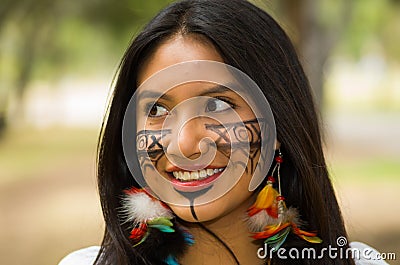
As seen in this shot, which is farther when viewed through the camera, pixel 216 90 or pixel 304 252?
pixel 304 252

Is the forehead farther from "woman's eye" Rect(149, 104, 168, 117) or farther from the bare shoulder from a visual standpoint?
the bare shoulder

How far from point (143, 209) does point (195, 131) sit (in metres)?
0.23

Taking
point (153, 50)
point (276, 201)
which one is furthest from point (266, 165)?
point (153, 50)

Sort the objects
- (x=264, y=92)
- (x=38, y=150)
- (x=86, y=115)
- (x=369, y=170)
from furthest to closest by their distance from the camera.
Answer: (x=86, y=115) < (x=38, y=150) < (x=369, y=170) < (x=264, y=92)

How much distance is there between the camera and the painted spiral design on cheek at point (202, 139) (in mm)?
1443

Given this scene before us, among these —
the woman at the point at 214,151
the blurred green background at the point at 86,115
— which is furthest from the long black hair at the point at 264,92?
the blurred green background at the point at 86,115

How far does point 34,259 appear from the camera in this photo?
5.89 metres

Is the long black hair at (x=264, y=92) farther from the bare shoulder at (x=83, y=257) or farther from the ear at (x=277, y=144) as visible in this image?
the bare shoulder at (x=83, y=257)

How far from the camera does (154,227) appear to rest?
1552mm

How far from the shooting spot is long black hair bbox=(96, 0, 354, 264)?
1.52 m

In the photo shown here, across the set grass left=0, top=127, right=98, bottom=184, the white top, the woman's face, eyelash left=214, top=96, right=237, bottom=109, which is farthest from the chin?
grass left=0, top=127, right=98, bottom=184

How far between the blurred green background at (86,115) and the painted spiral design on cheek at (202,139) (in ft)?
1.37

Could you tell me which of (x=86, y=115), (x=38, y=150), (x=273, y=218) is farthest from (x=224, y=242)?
(x=86, y=115)

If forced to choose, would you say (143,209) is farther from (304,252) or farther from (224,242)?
(304,252)
